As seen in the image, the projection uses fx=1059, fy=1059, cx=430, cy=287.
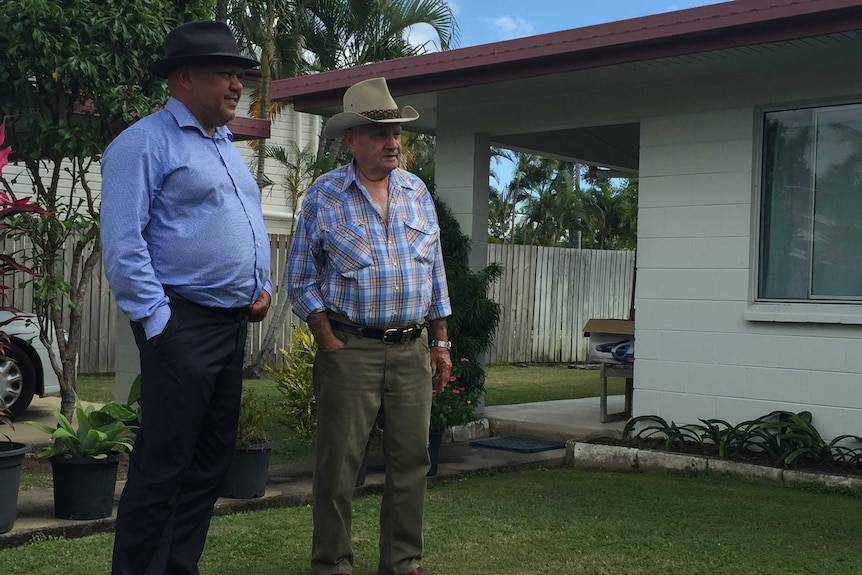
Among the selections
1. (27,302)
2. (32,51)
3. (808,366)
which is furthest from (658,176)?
(27,302)

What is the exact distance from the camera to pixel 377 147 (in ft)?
14.7

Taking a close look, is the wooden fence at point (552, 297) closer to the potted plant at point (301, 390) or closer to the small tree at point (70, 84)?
the potted plant at point (301, 390)

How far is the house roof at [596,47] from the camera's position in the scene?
21.0 ft

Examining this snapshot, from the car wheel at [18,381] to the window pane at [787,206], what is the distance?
624cm

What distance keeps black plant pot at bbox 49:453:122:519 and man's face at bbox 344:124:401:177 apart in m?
2.19

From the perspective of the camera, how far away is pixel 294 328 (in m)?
7.67

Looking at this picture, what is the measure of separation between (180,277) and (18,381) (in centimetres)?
639

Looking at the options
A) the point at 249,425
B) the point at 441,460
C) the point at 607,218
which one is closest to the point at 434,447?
the point at 441,460

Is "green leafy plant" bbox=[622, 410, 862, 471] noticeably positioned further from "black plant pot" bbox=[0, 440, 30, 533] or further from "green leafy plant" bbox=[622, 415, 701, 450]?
"black plant pot" bbox=[0, 440, 30, 533]

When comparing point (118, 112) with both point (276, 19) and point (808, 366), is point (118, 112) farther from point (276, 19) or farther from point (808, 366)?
point (276, 19)

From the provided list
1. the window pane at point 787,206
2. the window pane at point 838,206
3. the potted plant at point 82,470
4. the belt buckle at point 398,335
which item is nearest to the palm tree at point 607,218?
the window pane at point 787,206

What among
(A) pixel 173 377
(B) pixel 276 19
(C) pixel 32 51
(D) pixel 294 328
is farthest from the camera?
(B) pixel 276 19

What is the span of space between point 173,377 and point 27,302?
34.2 ft

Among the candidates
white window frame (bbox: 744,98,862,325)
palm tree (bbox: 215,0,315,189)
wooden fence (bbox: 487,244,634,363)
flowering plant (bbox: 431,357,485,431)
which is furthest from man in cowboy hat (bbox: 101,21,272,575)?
palm tree (bbox: 215,0,315,189)
